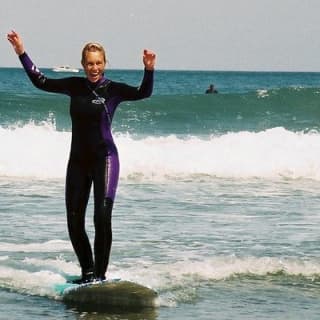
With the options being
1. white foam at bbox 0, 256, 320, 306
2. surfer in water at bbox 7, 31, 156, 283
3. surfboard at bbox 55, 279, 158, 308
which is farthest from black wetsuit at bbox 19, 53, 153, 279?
white foam at bbox 0, 256, 320, 306

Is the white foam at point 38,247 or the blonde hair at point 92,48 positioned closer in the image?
the blonde hair at point 92,48

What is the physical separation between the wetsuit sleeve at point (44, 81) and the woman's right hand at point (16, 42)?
40mm

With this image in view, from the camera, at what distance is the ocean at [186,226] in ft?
23.0

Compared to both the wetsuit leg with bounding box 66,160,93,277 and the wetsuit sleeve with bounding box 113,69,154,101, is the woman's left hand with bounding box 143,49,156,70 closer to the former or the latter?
the wetsuit sleeve with bounding box 113,69,154,101

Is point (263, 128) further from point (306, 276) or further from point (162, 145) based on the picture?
point (306, 276)

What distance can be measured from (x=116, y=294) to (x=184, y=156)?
1327 cm

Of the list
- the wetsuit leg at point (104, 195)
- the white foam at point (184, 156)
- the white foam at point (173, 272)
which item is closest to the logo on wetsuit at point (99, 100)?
the wetsuit leg at point (104, 195)

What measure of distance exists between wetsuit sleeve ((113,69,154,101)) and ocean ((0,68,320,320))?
4.96 ft

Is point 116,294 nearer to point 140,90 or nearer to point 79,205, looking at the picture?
point 79,205

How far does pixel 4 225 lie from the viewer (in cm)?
1015

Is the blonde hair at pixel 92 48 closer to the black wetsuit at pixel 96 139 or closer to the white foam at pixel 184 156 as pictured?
the black wetsuit at pixel 96 139

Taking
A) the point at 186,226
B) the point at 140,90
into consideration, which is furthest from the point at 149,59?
the point at 186,226

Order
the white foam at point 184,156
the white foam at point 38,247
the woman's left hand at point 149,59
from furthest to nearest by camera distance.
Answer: the white foam at point 184,156
the white foam at point 38,247
the woman's left hand at point 149,59

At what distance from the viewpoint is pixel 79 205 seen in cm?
702
